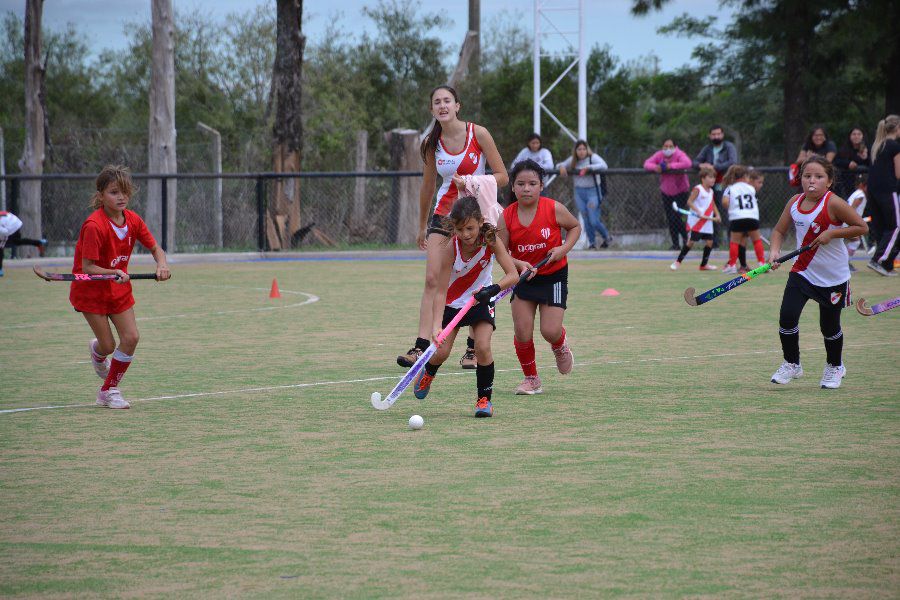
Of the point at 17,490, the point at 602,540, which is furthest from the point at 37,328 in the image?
the point at 602,540

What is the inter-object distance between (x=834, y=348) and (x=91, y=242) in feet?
16.5

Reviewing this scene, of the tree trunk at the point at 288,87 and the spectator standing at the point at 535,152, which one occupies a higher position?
the tree trunk at the point at 288,87

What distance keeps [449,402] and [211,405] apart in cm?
158

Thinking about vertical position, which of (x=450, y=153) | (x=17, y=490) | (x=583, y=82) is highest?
(x=583, y=82)

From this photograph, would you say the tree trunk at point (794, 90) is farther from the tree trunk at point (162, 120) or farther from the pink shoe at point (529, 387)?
the pink shoe at point (529, 387)

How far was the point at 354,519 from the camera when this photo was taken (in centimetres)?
549

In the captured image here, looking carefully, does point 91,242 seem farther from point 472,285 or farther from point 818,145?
point 818,145

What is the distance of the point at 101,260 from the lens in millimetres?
8422

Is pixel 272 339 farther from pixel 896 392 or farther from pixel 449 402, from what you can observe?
pixel 896 392

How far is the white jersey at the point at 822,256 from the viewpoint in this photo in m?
8.84

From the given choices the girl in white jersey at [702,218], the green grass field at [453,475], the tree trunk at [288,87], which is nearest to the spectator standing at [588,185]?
the girl in white jersey at [702,218]

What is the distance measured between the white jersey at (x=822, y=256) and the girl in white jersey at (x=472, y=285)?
220cm

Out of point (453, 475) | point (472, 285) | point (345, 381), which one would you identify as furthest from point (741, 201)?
point (453, 475)

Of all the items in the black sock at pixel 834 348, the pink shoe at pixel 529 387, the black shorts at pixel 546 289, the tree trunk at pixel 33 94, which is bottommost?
the pink shoe at pixel 529 387
